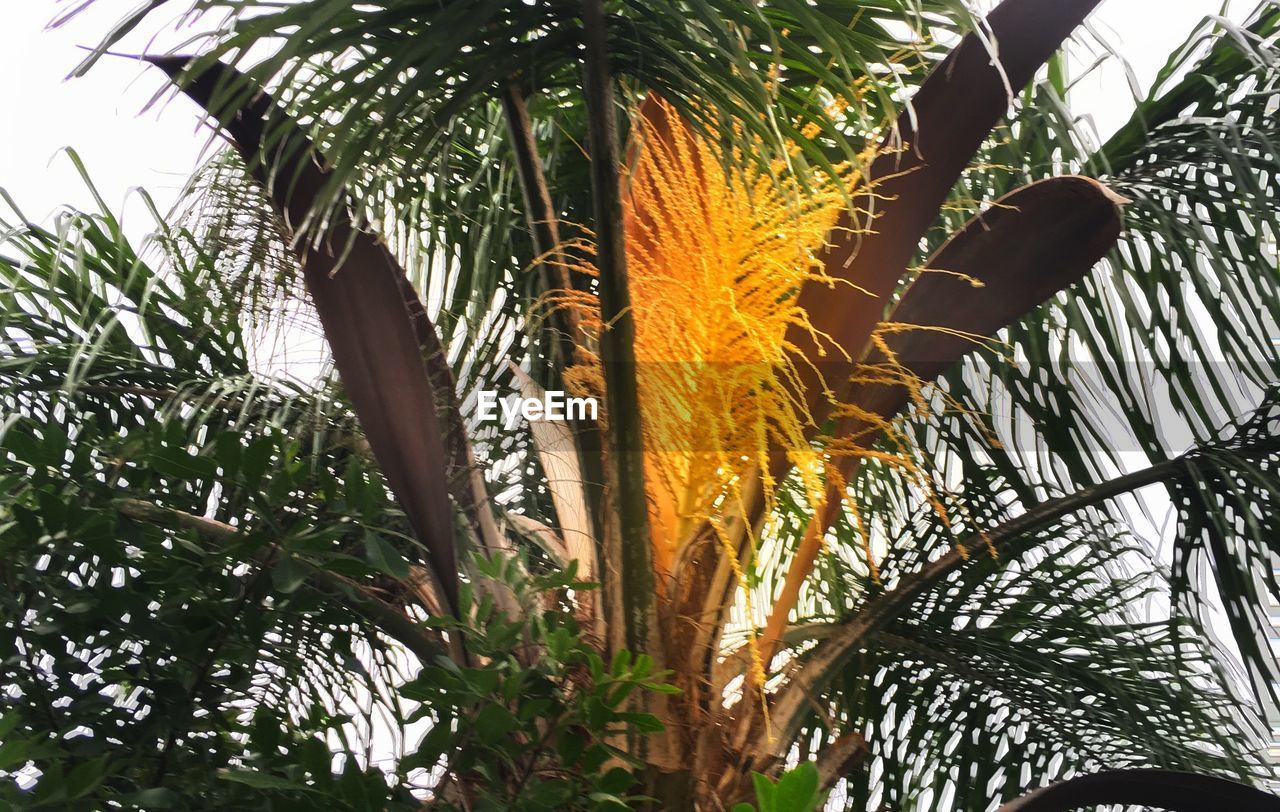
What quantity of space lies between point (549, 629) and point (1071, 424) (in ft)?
2.10

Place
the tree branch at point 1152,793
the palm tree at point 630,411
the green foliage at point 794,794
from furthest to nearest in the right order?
1. the tree branch at point 1152,793
2. the palm tree at point 630,411
3. the green foliage at point 794,794

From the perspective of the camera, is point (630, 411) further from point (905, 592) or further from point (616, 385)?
point (905, 592)

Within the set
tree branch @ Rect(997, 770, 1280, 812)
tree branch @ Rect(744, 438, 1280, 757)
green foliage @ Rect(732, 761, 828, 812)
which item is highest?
tree branch @ Rect(744, 438, 1280, 757)

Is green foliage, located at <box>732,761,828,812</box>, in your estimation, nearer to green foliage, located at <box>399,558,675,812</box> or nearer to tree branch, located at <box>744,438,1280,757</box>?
green foliage, located at <box>399,558,675,812</box>

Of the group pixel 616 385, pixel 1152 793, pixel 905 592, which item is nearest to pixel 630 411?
pixel 616 385

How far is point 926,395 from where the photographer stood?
115 cm

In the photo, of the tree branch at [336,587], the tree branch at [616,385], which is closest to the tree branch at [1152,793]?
the tree branch at [616,385]

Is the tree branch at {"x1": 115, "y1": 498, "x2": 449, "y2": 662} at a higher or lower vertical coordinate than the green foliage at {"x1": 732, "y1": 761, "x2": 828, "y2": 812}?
higher

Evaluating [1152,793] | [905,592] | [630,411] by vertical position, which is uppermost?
[630,411]

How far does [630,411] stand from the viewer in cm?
68

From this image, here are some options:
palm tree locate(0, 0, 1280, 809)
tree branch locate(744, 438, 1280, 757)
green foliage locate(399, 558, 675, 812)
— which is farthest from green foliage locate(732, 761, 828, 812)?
tree branch locate(744, 438, 1280, 757)

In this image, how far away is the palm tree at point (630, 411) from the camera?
0.60 meters

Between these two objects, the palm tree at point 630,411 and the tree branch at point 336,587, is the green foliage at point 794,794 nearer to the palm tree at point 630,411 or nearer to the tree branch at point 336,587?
the palm tree at point 630,411

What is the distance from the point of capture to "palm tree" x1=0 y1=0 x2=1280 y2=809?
0.60 m
